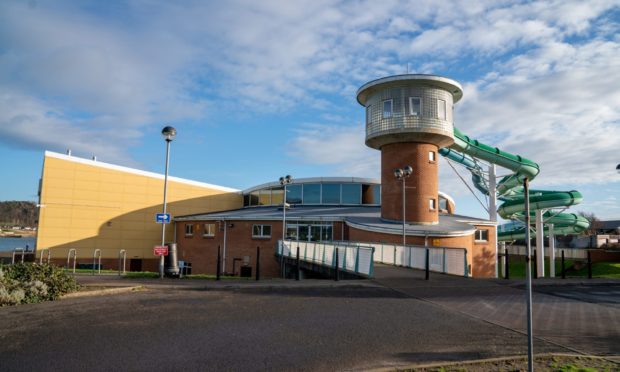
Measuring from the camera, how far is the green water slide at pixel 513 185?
117ft

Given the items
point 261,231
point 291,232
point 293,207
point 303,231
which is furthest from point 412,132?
point 293,207

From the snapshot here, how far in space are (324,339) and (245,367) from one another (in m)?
1.88

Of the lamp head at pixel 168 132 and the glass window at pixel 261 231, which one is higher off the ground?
the lamp head at pixel 168 132

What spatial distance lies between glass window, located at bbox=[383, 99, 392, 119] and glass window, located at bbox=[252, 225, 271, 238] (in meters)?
12.5

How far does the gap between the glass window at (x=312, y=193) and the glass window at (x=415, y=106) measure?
1598 cm

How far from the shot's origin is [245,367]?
616 centimetres

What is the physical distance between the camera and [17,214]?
629 feet

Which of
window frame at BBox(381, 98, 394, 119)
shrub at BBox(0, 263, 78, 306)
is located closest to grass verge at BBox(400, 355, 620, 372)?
shrub at BBox(0, 263, 78, 306)

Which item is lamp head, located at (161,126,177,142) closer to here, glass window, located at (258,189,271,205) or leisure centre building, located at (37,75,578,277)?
leisure centre building, located at (37,75,578,277)

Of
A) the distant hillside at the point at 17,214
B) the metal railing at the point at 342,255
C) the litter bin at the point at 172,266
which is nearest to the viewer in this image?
the metal railing at the point at 342,255

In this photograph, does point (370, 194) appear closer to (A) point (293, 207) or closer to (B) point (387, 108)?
(A) point (293, 207)

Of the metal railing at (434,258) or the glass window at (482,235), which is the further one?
the glass window at (482,235)

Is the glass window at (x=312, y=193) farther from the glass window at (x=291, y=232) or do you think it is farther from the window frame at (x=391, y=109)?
the window frame at (x=391, y=109)

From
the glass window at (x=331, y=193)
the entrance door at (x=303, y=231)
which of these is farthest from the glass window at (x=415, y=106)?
the glass window at (x=331, y=193)
